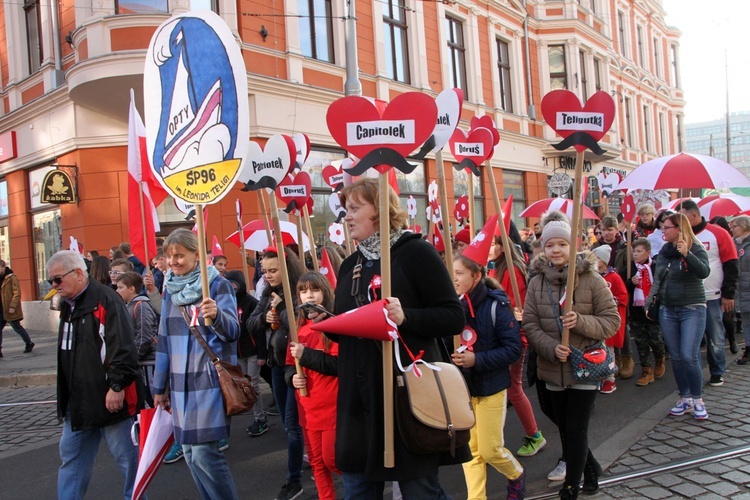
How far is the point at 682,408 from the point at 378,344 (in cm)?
393

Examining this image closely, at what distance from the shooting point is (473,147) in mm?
5078

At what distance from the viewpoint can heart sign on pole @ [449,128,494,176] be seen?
16.5 feet

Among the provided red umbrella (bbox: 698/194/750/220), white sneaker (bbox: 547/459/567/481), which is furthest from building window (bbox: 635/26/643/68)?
white sneaker (bbox: 547/459/567/481)

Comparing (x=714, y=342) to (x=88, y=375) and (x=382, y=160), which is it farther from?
(x=88, y=375)

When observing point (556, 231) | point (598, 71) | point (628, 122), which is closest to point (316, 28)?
point (556, 231)

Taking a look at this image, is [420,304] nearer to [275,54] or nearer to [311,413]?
[311,413]

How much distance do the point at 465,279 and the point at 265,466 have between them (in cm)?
232

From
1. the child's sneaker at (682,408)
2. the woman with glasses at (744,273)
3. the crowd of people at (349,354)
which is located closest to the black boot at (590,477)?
the crowd of people at (349,354)

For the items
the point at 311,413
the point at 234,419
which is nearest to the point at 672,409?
the point at 311,413

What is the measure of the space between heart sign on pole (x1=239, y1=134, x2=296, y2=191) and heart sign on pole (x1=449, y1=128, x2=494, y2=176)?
1.46 m

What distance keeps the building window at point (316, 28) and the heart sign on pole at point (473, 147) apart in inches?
379

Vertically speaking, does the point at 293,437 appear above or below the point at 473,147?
below

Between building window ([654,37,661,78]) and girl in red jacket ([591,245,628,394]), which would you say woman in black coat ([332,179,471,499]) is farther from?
building window ([654,37,661,78])

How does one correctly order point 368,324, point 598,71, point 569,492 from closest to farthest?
point 368,324 < point 569,492 < point 598,71
